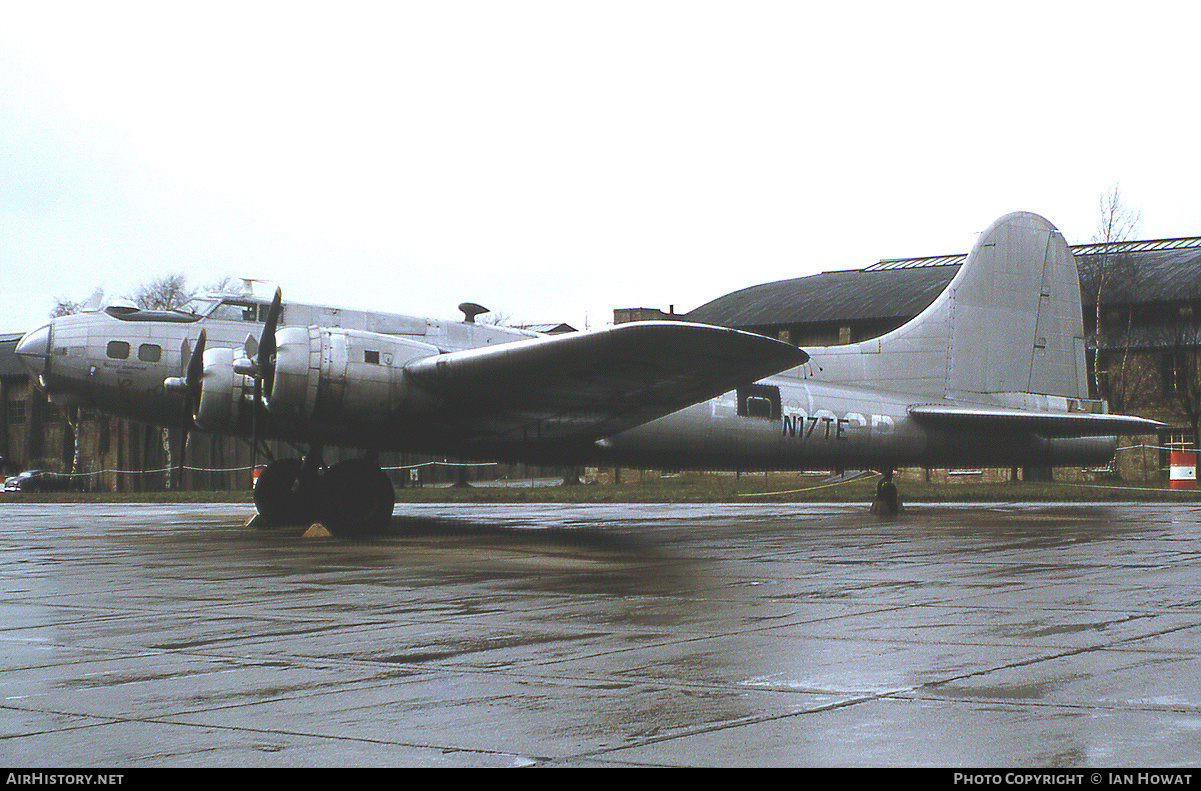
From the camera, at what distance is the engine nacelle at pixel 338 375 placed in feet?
49.6

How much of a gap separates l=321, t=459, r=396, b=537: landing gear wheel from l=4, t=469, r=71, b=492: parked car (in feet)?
157

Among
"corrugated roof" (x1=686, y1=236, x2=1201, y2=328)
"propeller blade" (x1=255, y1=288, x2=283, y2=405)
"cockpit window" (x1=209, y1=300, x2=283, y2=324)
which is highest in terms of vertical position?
"corrugated roof" (x1=686, y1=236, x2=1201, y2=328)

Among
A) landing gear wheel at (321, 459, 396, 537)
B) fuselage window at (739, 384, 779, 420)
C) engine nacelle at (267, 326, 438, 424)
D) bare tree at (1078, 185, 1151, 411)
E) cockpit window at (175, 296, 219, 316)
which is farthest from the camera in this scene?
bare tree at (1078, 185, 1151, 411)

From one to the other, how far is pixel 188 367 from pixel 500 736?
46.0 feet

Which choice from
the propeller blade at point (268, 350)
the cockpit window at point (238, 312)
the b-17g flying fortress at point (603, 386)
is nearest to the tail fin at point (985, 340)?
the b-17g flying fortress at point (603, 386)

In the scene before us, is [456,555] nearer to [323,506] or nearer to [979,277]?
[323,506]

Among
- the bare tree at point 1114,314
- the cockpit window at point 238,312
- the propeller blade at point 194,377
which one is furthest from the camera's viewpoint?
the bare tree at point 1114,314

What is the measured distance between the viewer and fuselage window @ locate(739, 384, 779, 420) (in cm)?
1919

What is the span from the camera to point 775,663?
5559 mm

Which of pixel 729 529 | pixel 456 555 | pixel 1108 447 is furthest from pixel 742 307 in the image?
pixel 456 555

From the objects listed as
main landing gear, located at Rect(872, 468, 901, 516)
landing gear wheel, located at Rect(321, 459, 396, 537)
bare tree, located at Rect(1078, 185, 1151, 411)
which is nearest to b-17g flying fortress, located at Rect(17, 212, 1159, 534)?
landing gear wheel, located at Rect(321, 459, 396, 537)

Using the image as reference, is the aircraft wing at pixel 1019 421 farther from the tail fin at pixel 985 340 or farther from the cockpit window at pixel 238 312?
the cockpit window at pixel 238 312

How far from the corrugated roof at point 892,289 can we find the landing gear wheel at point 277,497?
4115 centimetres

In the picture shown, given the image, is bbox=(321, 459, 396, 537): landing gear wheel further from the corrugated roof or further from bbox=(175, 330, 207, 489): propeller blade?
the corrugated roof
